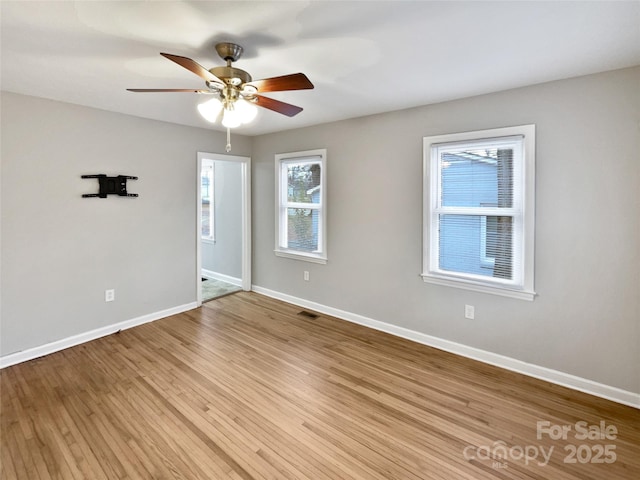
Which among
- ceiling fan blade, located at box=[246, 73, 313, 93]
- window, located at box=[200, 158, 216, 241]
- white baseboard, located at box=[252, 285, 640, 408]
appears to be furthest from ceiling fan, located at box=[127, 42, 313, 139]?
window, located at box=[200, 158, 216, 241]

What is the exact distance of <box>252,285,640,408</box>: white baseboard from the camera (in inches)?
96.3

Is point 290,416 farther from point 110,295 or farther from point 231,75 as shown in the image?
point 110,295

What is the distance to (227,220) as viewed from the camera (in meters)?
5.65

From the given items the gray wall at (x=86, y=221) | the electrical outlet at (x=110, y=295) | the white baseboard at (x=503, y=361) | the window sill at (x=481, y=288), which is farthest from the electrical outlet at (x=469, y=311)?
the electrical outlet at (x=110, y=295)

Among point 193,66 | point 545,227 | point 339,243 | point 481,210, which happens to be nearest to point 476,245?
point 481,210

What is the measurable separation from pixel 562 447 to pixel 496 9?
2571mm

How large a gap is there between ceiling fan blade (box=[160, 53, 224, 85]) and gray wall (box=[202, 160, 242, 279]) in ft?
11.0

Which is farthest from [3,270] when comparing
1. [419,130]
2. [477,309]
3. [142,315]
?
[477,309]

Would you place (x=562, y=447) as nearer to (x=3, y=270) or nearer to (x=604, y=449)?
(x=604, y=449)

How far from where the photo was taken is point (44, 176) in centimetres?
309

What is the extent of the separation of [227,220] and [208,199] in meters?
0.77

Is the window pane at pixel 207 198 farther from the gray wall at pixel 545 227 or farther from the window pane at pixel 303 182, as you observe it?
the gray wall at pixel 545 227

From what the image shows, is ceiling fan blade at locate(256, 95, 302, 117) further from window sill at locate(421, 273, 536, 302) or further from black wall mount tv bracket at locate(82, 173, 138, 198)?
black wall mount tv bracket at locate(82, 173, 138, 198)

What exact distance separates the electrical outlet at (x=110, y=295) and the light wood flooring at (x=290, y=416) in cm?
47
